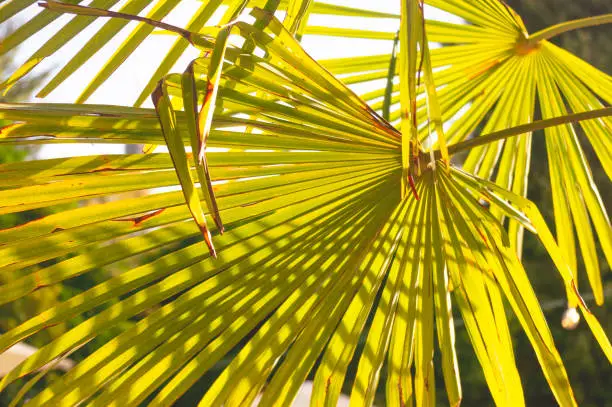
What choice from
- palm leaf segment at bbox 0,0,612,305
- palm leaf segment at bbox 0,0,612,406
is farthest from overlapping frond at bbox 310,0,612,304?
palm leaf segment at bbox 0,0,612,406

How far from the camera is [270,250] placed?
0.80m

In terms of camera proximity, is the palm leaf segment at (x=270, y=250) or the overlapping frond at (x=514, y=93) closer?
the palm leaf segment at (x=270, y=250)

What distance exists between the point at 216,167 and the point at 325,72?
6.1 inches

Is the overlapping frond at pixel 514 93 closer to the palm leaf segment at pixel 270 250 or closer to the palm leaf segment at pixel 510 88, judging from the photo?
the palm leaf segment at pixel 510 88

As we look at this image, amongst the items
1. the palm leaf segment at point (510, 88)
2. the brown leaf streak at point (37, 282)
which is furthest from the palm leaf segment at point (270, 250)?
the palm leaf segment at point (510, 88)

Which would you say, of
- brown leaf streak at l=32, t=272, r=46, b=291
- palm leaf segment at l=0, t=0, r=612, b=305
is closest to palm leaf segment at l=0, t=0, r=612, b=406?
brown leaf streak at l=32, t=272, r=46, b=291

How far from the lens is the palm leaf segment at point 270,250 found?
0.69 meters

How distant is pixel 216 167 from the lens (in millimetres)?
741

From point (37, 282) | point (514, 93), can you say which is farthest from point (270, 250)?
point (514, 93)

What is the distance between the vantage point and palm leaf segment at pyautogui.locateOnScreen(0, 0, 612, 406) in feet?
2.28

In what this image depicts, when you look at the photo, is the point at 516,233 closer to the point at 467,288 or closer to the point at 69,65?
the point at 467,288

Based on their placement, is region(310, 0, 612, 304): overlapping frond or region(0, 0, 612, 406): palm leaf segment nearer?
region(0, 0, 612, 406): palm leaf segment

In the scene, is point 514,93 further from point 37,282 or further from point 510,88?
point 37,282

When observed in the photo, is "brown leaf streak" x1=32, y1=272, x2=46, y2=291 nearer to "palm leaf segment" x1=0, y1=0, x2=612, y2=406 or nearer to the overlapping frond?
"palm leaf segment" x1=0, y1=0, x2=612, y2=406
